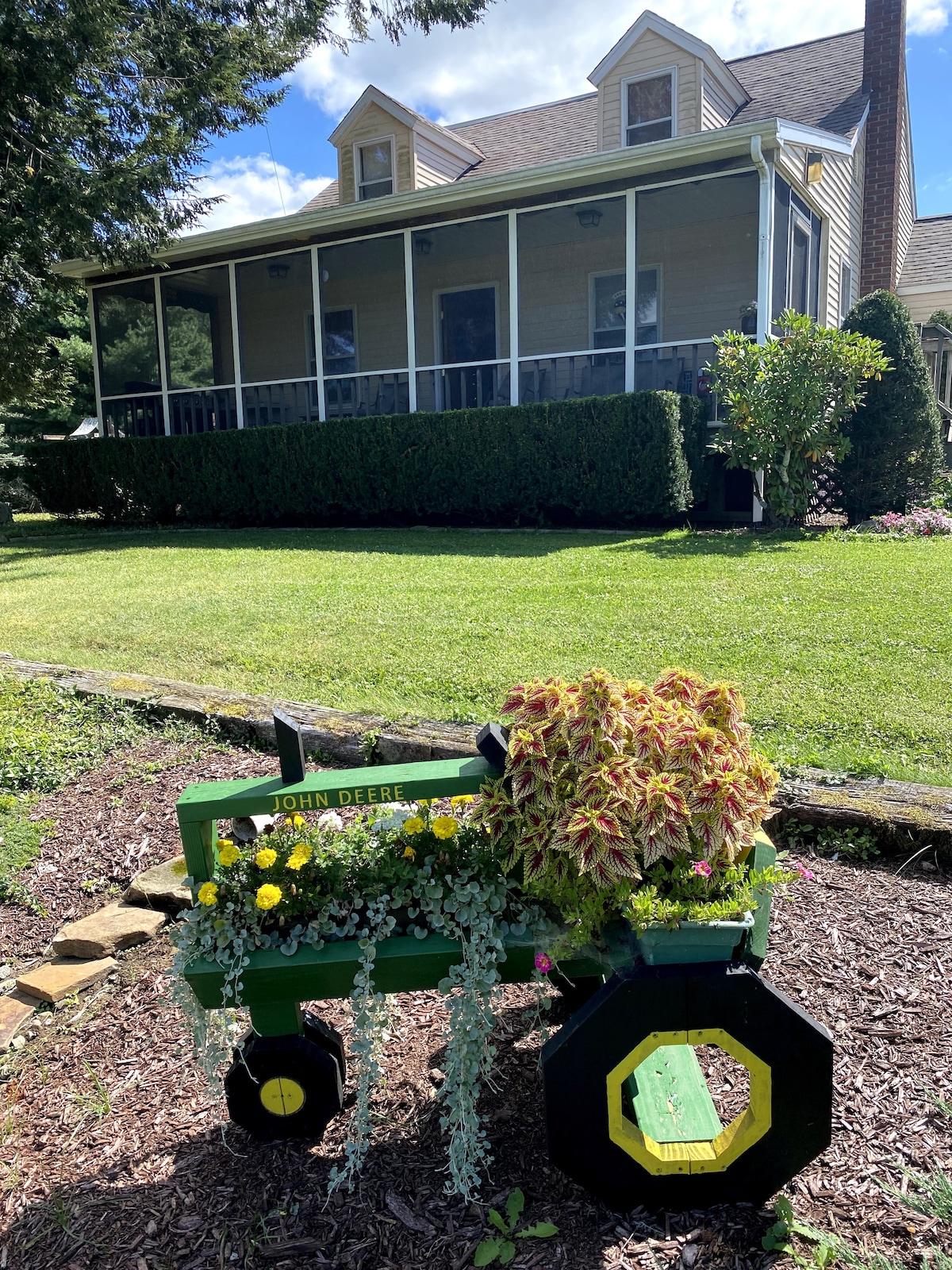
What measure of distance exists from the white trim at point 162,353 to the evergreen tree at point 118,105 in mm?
1993

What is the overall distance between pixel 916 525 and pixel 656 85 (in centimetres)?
797

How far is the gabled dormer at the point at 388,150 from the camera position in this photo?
14.2m

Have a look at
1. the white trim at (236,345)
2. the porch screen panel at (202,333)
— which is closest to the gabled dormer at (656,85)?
the white trim at (236,345)

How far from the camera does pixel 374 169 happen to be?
14.9m

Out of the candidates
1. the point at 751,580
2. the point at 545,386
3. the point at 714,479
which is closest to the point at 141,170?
the point at 545,386

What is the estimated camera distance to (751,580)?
6.15 meters

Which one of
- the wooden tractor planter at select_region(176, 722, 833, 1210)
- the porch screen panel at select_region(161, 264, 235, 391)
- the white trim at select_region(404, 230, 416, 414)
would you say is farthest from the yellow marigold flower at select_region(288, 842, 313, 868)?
the porch screen panel at select_region(161, 264, 235, 391)

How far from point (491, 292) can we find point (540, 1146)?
14.7m

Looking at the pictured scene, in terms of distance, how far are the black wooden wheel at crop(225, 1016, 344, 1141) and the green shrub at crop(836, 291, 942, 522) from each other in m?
9.01

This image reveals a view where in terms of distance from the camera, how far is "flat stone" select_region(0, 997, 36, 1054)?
2330 mm

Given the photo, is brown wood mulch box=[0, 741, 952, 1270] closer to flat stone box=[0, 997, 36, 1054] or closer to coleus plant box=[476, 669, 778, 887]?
flat stone box=[0, 997, 36, 1054]

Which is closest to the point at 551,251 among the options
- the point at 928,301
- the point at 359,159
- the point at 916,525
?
the point at 359,159

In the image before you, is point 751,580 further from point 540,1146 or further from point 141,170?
point 141,170

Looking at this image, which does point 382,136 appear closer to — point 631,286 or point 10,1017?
point 631,286
